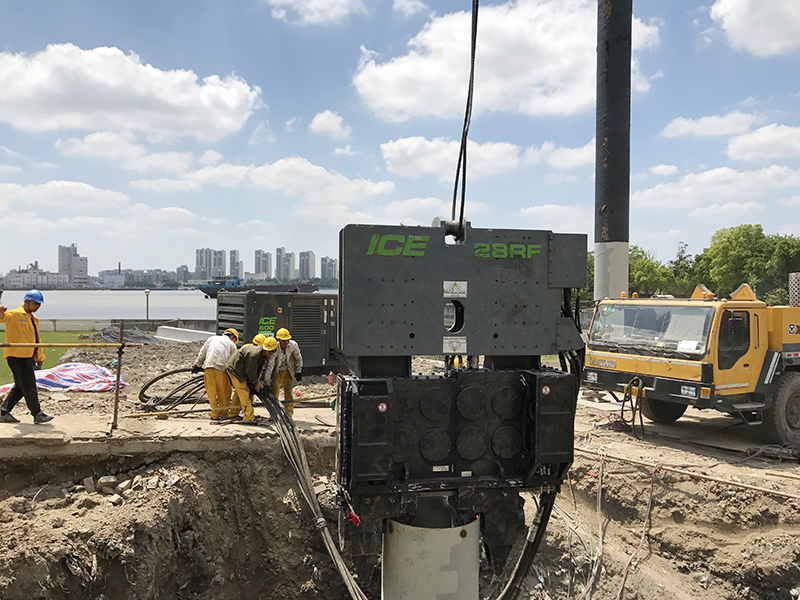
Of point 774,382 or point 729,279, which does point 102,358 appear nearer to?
point 774,382

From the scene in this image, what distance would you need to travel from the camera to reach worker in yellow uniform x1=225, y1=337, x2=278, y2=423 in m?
8.66

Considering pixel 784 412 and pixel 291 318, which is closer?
pixel 784 412

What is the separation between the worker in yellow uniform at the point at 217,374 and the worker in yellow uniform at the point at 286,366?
0.72m

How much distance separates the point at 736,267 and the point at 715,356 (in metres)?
43.2

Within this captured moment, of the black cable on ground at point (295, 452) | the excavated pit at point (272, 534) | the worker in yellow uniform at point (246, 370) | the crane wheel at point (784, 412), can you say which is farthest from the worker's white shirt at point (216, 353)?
the crane wheel at point (784, 412)

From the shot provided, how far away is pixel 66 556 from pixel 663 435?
9531mm

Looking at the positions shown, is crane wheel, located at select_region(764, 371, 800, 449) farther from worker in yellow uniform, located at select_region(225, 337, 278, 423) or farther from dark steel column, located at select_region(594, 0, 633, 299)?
dark steel column, located at select_region(594, 0, 633, 299)

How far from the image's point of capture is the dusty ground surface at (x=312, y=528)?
19.6 feet

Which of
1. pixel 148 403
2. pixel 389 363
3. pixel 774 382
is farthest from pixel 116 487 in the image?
pixel 774 382

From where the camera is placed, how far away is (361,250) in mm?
3979

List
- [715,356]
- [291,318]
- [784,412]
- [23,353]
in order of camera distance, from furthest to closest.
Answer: [291,318] → [784,412] → [715,356] → [23,353]

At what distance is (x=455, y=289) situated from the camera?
4129mm

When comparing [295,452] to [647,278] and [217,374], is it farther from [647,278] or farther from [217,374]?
[647,278]

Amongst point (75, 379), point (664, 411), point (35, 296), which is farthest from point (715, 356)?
point (75, 379)
